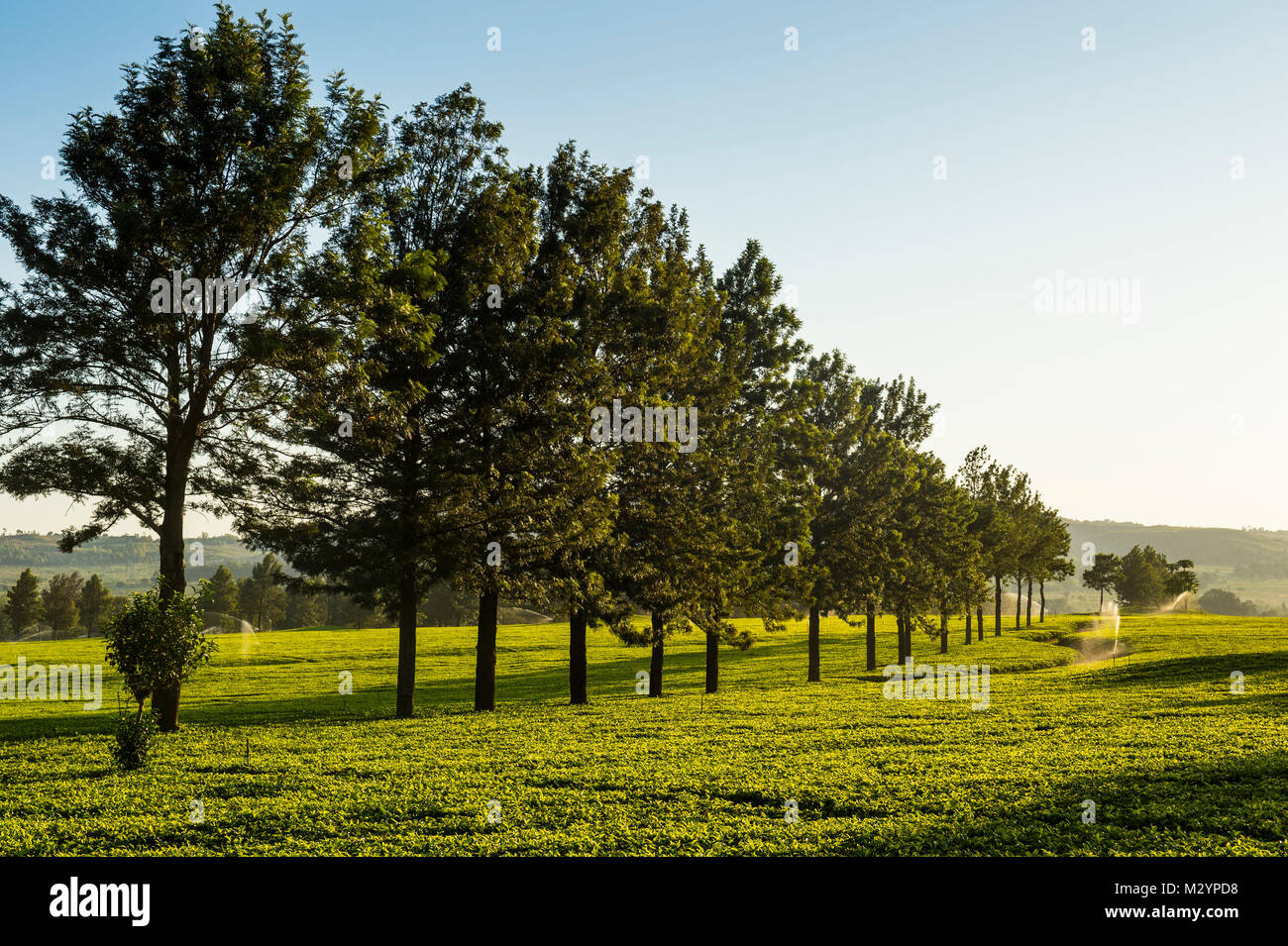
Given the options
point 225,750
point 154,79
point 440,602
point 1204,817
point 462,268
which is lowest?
point 440,602

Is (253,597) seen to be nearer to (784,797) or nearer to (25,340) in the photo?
(25,340)

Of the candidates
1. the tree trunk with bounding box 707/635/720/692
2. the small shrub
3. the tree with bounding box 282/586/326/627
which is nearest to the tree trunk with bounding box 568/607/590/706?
the tree trunk with bounding box 707/635/720/692

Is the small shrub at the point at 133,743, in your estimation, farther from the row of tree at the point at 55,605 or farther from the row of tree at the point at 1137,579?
the row of tree at the point at 1137,579

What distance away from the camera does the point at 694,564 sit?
2866cm

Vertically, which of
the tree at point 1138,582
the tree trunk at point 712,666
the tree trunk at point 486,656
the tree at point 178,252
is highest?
the tree at point 178,252

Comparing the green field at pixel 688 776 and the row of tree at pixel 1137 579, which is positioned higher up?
the green field at pixel 688 776

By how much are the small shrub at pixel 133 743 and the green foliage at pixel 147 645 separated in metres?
0.82

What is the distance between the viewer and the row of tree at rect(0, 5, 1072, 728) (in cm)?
1942

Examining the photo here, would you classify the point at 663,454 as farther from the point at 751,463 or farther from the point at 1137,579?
the point at 1137,579

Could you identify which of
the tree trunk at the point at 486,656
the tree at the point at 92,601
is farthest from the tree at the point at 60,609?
the tree trunk at the point at 486,656

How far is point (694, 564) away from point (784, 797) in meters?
16.1

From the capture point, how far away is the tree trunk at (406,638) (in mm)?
24875

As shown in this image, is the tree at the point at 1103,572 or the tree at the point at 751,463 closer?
the tree at the point at 751,463
